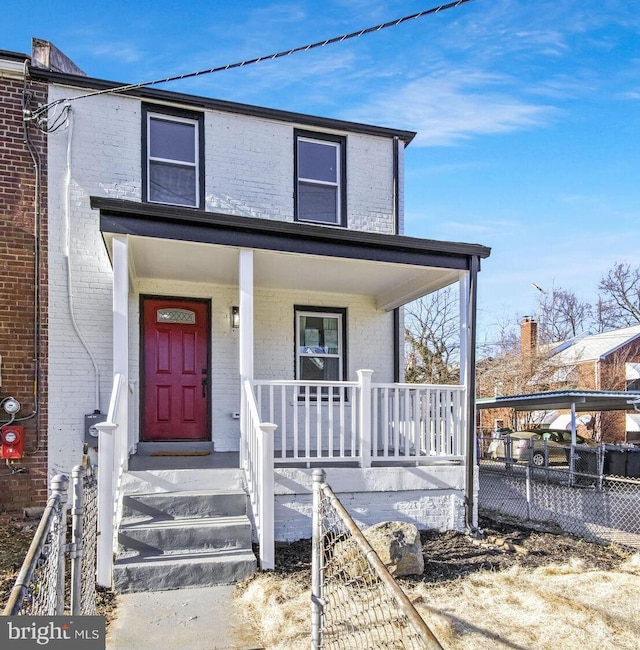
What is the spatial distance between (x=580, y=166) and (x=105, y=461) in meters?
15.2

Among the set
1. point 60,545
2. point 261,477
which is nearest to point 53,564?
point 60,545

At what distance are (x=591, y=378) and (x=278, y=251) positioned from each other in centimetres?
2099

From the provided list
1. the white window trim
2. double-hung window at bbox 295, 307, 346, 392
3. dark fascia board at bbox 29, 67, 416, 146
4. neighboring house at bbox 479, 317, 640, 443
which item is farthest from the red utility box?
neighboring house at bbox 479, 317, 640, 443

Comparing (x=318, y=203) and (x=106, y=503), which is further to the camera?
(x=318, y=203)

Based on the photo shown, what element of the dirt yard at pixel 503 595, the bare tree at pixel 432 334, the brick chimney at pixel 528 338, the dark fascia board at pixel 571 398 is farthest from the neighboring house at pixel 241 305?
the brick chimney at pixel 528 338

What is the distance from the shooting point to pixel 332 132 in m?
8.80

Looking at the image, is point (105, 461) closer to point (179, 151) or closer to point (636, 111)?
point (179, 151)

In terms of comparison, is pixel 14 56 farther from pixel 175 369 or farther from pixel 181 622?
pixel 181 622

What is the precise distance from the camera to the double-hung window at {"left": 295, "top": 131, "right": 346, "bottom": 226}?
8.66 metres

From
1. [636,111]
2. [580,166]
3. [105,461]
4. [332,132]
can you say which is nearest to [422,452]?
[105,461]

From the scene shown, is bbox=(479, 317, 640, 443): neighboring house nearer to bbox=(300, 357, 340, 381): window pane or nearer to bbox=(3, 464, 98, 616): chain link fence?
bbox=(300, 357, 340, 381): window pane

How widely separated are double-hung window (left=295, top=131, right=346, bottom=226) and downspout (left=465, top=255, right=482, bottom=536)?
2633 mm

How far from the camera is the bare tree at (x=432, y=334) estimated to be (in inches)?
915

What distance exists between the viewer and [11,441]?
665cm
